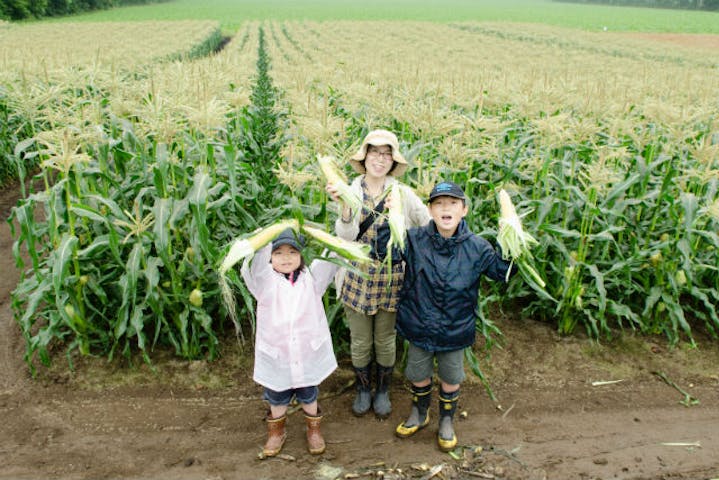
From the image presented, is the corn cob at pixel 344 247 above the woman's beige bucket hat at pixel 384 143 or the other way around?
the other way around

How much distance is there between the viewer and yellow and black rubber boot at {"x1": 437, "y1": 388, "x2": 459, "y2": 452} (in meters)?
3.60

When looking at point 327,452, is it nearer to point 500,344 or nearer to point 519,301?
point 500,344

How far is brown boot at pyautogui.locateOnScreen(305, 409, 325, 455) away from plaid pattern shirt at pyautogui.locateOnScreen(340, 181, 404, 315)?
2.55ft

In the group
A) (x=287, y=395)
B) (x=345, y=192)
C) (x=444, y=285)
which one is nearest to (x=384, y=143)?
(x=345, y=192)

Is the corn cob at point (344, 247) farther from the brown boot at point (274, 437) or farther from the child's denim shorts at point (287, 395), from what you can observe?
the brown boot at point (274, 437)

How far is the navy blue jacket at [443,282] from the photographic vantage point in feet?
10.6

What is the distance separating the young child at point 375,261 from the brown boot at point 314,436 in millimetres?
468

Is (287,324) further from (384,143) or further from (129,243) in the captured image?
(129,243)

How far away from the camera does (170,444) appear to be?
3.64 meters

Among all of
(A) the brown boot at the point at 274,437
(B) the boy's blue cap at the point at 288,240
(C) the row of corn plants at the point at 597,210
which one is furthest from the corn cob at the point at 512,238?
(A) the brown boot at the point at 274,437

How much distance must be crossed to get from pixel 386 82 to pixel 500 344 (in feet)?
19.7

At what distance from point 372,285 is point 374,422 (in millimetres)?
1110

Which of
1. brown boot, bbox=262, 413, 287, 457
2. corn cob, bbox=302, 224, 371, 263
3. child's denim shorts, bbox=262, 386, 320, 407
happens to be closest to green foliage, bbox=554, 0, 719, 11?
corn cob, bbox=302, 224, 371, 263

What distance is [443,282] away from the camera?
128 inches
